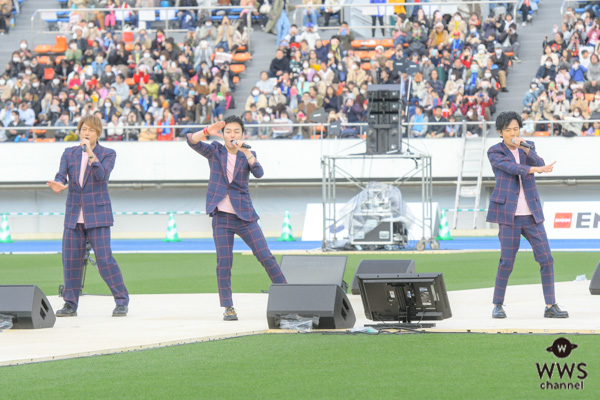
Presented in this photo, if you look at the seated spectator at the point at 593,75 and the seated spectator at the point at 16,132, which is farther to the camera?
the seated spectator at the point at 16,132

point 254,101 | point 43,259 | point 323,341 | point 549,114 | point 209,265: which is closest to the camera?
point 323,341

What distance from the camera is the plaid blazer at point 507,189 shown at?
10094 mm

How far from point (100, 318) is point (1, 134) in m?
24.1

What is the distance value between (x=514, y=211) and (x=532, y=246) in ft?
1.22

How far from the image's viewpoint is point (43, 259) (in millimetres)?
22766

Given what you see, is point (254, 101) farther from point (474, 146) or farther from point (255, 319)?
point (255, 319)

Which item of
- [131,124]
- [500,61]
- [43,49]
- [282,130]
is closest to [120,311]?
[282,130]

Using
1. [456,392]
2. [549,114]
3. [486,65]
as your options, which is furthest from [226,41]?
[456,392]

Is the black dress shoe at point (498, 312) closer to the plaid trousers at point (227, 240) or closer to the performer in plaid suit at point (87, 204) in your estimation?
the plaid trousers at point (227, 240)

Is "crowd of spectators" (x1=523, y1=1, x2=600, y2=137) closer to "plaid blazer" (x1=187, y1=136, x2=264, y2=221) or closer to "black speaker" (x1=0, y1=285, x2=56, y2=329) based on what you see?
"plaid blazer" (x1=187, y1=136, x2=264, y2=221)

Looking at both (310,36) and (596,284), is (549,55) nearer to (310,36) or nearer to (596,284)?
(310,36)

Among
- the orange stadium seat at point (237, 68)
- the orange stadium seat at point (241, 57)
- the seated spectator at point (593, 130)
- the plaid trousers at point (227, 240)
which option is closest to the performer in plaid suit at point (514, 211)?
the plaid trousers at point (227, 240)

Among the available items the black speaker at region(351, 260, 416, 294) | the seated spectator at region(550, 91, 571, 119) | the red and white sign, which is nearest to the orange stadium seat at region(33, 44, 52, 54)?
the seated spectator at region(550, 91, 571, 119)

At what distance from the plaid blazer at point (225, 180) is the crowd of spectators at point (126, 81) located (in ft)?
74.2
